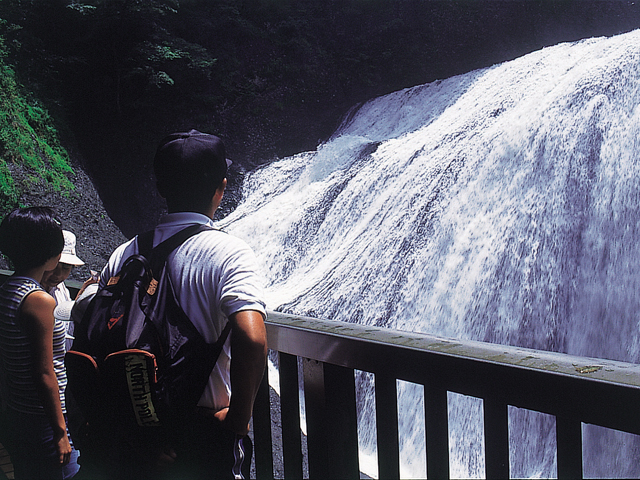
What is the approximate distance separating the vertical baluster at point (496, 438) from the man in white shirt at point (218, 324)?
53 centimetres

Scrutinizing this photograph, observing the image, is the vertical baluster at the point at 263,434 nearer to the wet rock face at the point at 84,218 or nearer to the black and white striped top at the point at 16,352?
the black and white striped top at the point at 16,352

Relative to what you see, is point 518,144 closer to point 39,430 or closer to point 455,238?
point 455,238

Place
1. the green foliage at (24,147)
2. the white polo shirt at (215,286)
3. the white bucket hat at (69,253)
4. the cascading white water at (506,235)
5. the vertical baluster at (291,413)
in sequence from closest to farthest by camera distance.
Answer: the white polo shirt at (215,286) < the vertical baluster at (291,413) < the white bucket hat at (69,253) < the cascading white water at (506,235) < the green foliage at (24,147)

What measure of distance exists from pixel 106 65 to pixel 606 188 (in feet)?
→ 47.2

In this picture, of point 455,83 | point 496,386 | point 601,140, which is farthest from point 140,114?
point 496,386

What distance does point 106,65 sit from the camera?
16.4 meters

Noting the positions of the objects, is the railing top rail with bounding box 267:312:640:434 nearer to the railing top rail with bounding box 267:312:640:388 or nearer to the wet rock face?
the railing top rail with bounding box 267:312:640:388

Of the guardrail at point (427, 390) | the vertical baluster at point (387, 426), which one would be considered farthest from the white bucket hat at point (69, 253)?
the vertical baluster at point (387, 426)

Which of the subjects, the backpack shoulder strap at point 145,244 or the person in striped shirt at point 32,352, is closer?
the backpack shoulder strap at point 145,244

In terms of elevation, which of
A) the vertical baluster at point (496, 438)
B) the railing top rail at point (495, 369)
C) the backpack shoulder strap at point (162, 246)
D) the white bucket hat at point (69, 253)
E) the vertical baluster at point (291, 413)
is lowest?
the vertical baluster at point (291, 413)

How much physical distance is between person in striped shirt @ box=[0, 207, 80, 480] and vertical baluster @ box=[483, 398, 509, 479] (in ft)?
5.21

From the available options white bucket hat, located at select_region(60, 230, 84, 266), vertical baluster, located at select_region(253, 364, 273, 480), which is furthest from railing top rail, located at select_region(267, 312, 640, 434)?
white bucket hat, located at select_region(60, 230, 84, 266)

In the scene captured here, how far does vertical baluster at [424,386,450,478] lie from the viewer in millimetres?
1360

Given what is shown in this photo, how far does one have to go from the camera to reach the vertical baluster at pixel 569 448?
114cm
